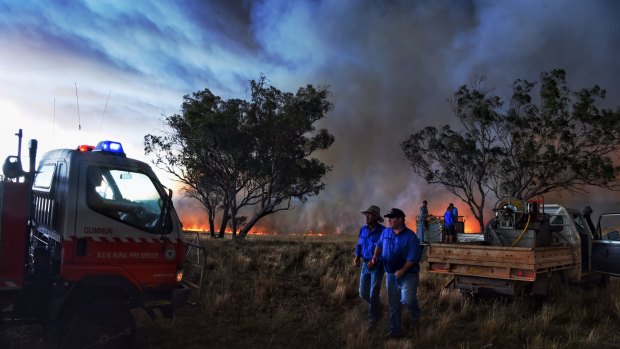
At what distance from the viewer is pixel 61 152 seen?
5848mm

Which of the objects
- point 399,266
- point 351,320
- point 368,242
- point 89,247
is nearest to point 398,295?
point 399,266

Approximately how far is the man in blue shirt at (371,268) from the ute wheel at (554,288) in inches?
138

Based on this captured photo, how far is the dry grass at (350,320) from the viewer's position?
686 cm

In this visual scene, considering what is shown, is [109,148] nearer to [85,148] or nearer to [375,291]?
[85,148]

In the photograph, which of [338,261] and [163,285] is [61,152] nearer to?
[163,285]

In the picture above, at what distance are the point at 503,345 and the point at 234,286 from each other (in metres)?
5.64

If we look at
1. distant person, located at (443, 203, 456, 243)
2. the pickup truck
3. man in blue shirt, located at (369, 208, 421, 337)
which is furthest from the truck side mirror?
distant person, located at (443, 203, 456, 243)

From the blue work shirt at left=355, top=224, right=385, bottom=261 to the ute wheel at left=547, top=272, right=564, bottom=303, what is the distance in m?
3.61

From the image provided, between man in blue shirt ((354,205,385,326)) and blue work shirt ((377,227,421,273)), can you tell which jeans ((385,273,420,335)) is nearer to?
blue work shirt ((377,227,421,273))

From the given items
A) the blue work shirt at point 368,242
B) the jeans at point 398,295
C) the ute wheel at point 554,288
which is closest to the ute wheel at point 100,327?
the jeans at point 398,295

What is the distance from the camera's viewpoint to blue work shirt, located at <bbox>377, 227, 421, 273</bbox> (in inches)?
274

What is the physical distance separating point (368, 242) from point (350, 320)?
1.25 m

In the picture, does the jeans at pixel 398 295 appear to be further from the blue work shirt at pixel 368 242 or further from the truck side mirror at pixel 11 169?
the truck side mirror at pixel 11 169

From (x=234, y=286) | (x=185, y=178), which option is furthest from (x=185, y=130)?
(x=234, y=286)
